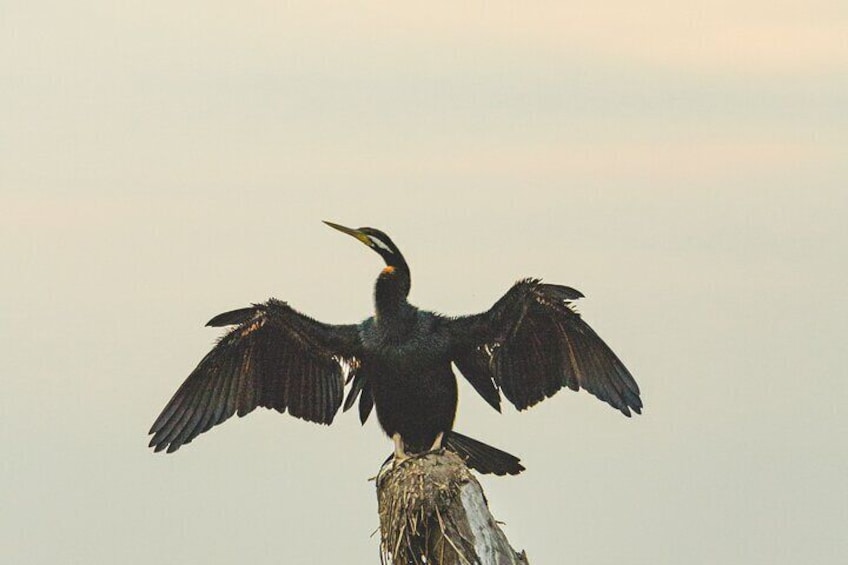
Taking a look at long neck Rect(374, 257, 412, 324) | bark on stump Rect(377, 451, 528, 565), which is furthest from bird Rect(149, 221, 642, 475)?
bark on stump Rect(377, 451, 528, 565)

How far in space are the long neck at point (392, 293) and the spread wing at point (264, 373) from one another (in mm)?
392

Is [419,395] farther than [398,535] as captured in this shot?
Yes

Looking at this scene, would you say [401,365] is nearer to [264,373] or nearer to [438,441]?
[438,441]

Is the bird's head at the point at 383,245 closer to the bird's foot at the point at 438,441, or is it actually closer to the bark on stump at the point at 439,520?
the bird's foot at the point at 438,441

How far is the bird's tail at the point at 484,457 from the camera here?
11.8 m

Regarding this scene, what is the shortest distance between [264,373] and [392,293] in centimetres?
120

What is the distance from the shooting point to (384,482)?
1015 centimetres

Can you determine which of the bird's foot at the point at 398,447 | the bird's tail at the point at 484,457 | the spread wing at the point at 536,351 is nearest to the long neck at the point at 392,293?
the spread wing at the point at 536,351

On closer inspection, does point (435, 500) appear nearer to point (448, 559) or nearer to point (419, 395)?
point (448, 559)

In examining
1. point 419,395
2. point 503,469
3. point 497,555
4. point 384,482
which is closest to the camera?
point 497,555

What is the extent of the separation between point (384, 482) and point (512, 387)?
156 centimetres

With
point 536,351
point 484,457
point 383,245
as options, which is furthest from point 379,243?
point 484,457

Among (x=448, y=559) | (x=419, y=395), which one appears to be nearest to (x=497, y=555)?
(x=448, y=559)

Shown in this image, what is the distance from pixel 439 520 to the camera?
369 inches
